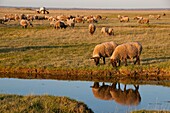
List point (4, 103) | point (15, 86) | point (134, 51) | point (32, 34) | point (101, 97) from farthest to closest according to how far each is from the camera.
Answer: point (32, 34)
point (134, 51)
point (15, 86)
point (101, 97)
point (4, 103)

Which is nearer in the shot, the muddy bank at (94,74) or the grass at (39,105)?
the grass at (39,105)

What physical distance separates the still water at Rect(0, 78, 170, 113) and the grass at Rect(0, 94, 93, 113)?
48.4 inches

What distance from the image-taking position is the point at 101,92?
17047mm

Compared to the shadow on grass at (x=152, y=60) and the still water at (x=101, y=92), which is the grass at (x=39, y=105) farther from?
the shadow on grass at (x=152, y=60)

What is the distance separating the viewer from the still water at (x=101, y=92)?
1404 centimetres

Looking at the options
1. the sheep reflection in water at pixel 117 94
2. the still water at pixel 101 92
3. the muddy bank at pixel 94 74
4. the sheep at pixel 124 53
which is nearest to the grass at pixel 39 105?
the still water at pixel 101 92

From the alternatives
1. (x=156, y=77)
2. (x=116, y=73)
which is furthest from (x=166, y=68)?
(x=116, y=73)

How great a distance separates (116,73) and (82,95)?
14.5 feet

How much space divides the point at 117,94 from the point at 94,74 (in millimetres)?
4160

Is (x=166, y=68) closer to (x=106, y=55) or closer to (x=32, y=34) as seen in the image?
(x=106, y=55)

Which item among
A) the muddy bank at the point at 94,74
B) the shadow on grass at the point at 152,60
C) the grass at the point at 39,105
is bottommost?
the muddy bank at the point at 94,74

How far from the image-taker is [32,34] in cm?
4103

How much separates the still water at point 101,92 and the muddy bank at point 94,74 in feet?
2.61

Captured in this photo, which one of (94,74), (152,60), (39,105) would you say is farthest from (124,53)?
(39,105)
